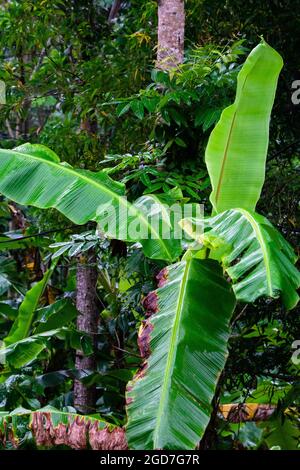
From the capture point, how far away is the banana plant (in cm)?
280

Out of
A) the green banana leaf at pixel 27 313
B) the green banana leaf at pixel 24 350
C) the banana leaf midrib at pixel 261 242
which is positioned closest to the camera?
the banana leaf midrib at pixel 261 242

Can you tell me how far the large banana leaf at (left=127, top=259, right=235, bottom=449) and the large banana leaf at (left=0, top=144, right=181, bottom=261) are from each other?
236 millimetres

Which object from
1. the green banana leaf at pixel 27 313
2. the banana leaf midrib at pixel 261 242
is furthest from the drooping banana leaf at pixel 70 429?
the green banana leaf at pixel 27 313

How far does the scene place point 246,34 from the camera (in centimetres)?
505

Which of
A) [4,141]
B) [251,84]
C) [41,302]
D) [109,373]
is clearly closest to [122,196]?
[251,84]

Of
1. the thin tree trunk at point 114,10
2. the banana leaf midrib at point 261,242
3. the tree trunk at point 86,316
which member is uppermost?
the thin tree trunk at point 114,10

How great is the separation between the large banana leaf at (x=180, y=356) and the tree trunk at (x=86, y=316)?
213 cm

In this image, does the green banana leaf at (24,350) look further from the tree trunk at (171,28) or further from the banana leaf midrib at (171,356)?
the tree trunk at (171,28)

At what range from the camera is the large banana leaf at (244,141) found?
11.8 feet

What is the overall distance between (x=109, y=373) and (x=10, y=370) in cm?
67

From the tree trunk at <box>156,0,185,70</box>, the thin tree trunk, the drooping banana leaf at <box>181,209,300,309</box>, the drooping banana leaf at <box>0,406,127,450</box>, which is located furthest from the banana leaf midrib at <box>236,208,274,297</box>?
the thin tree trunk

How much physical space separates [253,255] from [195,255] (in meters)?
0.53

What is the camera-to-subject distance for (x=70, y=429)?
3553 millimetres

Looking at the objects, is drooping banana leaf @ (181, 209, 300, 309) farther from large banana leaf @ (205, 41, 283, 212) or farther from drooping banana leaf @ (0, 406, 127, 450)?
drooping banana leaf @ (0, 406, 127, 450)
